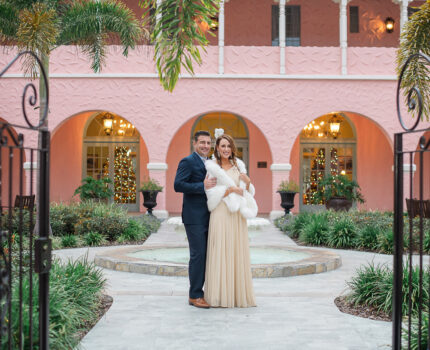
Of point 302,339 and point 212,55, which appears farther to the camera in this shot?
point 212,55

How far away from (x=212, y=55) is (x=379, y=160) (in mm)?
7142

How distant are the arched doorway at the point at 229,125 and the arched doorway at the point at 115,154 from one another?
2443 mm

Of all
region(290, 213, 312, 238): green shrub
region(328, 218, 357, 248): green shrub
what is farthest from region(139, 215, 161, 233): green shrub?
region(328, 218, 357, 248): green shrub

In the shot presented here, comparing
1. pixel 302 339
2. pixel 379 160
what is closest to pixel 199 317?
pixel 302 339

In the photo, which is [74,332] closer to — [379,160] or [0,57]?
[0,57]

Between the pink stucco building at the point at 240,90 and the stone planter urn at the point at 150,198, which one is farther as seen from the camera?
the pink stucco building at the point at 240,90

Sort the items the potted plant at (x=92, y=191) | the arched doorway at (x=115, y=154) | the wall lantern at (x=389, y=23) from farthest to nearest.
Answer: the arched doorway at (x=115, y=154) → the wall lantern at (x=389, y=23) → the potted plant at (x=92, y=191)

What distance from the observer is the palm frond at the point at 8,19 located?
→ 34.8ft

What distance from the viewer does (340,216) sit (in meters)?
11.9

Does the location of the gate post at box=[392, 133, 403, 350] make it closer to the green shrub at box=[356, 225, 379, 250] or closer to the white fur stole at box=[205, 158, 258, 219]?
the white fur stole at box=[205, 158, 258, 219]

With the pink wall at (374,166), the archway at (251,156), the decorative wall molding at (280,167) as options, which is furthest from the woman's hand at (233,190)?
the pink wall at (374,166)

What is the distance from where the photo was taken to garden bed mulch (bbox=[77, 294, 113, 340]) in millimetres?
4078

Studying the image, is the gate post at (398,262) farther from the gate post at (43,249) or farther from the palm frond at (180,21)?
the palm frond at (180,21)

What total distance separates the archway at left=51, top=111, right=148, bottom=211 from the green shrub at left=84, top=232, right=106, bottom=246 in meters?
8.22
